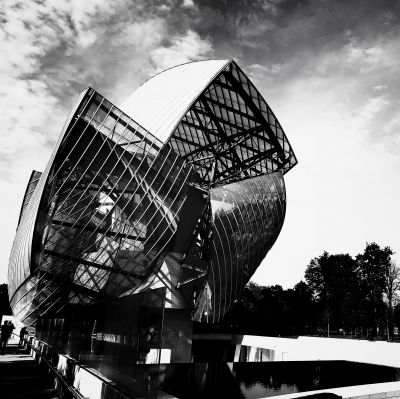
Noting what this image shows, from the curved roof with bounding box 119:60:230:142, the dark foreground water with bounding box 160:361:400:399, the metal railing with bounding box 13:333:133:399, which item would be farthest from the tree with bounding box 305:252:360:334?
the metal railing with bounding box 13:333:133:399

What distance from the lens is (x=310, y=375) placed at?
572 inches

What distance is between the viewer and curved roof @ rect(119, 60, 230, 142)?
23344 millimetres

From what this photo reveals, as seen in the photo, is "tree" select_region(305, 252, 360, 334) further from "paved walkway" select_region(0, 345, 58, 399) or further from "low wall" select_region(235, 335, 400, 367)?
"paved walkway" select_region(0, 345, 58, 399)

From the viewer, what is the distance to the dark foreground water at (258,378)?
33.3 feet

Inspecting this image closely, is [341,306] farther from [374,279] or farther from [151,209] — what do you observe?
[151,209]

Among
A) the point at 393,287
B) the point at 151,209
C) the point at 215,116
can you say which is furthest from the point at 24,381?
the point at 393,287

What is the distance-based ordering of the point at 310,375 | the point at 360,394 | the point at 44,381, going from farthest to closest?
the point at 310,375 < the point at 44,381 < the point at 360,394

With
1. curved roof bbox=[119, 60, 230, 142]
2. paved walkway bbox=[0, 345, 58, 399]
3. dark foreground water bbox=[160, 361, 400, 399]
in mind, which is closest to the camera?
paved walkway bbox=[0, 345, 58, 399]

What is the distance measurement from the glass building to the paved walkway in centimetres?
400

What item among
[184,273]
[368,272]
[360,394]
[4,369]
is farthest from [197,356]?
[368,272]

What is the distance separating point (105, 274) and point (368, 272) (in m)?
48.9

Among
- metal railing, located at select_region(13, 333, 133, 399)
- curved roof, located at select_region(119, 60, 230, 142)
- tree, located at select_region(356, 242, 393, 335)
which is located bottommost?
metal railing, located at select_region(13, 333, 133, 399)

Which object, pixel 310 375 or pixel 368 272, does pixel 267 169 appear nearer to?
pixel 310 375

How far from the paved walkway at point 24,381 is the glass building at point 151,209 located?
13.1ft
